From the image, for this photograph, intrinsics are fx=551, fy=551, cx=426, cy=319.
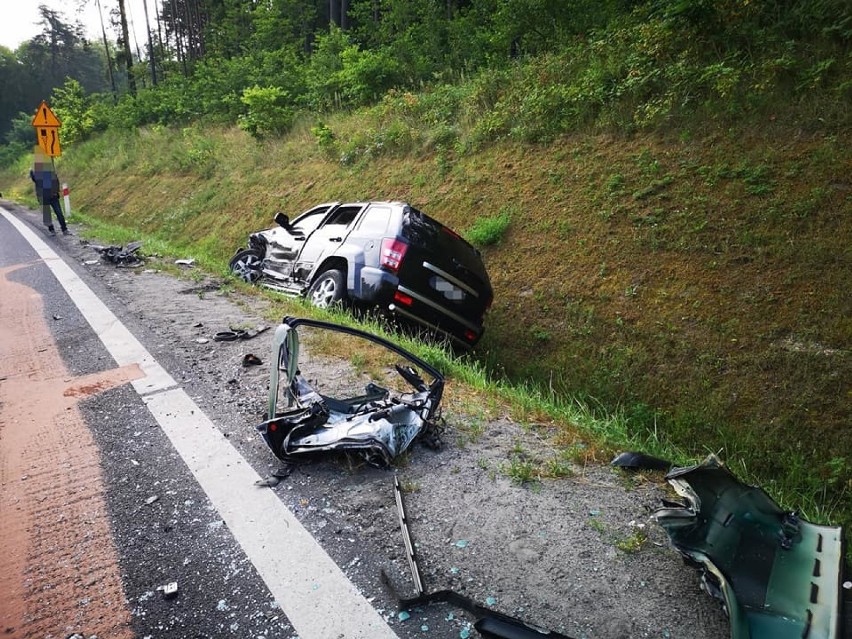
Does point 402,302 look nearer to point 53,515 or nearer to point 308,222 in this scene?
point 308,222

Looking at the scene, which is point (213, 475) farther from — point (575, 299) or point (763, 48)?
point (763, 48)

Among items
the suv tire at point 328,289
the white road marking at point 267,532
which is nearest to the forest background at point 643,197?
the white road marking at point 267,532

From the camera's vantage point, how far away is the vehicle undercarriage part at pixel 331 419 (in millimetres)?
2992

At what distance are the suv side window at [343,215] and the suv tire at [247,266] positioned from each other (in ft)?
7.00

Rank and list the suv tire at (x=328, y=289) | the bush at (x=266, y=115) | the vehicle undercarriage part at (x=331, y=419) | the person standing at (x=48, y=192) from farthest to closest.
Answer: the bush at (x=266, y=115) → the person standing at (x=48, y=192) → the suv tire at (x=328, y=289) → the vehicle undercarriage part at (x=331, y=419)

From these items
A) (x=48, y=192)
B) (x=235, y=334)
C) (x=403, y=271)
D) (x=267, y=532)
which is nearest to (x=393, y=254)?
(x=403, y=271)

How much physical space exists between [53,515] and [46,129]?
16.9 metres

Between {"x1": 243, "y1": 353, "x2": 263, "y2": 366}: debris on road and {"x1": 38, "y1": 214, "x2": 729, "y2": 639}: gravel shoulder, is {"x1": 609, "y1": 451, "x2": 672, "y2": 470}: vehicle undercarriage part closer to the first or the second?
{"x1": 38, "y1": 214, "x2": 729, "y2": 639}: gravel shoulder

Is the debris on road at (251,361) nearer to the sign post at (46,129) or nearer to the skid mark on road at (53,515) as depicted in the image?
the skid mark on road at (53,515)

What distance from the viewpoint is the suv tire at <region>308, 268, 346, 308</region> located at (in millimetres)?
6312

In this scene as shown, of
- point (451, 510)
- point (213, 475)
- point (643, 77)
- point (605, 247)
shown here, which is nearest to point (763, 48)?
point (643, 77)

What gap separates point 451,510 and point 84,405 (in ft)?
9.23

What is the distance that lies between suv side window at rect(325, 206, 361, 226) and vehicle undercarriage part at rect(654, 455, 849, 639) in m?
5.48

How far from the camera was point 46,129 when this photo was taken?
15.6m
